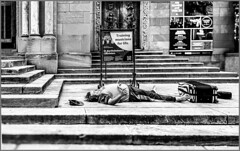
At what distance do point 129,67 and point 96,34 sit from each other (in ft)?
13.0

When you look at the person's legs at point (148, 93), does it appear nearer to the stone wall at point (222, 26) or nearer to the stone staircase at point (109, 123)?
the stone staircase at point (109, 123)

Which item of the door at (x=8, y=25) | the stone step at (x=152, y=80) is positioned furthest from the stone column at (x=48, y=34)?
the door at (x=8, y=25)

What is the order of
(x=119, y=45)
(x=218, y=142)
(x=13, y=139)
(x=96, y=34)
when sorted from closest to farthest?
(x=13, y=139) < (x=218, y=142) < (x=119, y=45) < (x=96, y=34)

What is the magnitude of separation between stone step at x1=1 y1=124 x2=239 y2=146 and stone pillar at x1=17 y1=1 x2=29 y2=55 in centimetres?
795

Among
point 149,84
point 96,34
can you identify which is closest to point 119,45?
point 149,84

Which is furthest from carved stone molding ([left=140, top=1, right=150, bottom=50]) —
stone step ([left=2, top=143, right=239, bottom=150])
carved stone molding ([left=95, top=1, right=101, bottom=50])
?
stone step ([left=2, top=143, right=239, bottom=150])

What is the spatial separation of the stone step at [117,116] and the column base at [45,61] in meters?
5.76

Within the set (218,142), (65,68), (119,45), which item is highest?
(119,45)

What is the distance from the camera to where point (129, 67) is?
487 inches

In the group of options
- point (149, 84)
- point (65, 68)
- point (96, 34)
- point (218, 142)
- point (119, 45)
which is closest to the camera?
point (218, 142)

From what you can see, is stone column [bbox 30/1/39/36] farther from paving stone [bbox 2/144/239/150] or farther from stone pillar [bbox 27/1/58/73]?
paving stone [bbox 2/144/239/150]

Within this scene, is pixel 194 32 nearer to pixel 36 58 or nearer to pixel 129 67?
pixel 129 67

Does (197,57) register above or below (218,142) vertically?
above

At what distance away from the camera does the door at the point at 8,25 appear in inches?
574
